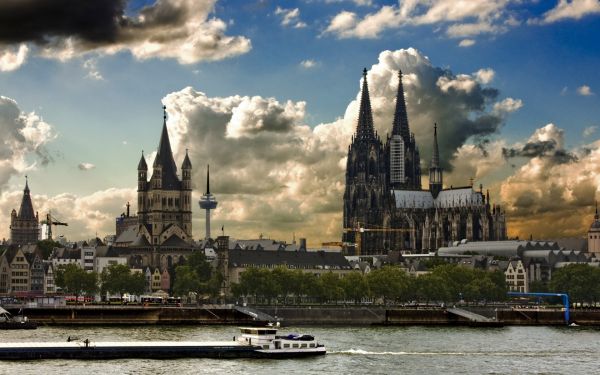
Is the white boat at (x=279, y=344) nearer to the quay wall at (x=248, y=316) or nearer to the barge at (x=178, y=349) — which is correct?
the barge at (x=178, y=349)

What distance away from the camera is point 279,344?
9606 centimetres

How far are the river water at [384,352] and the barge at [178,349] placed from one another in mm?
1726

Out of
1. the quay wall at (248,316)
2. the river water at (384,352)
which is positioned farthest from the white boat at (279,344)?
the quay wall at (248,316)

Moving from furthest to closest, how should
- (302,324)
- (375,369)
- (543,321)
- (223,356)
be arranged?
(543,321), (302,324), (223,356), (375,369)

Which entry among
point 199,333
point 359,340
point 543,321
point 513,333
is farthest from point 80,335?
point 543,321

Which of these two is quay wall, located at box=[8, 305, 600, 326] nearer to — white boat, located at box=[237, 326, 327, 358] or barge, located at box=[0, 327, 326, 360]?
white boat, located at box=[237, 326, 327, 358]

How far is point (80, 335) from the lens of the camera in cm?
11631

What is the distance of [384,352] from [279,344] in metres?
9.41

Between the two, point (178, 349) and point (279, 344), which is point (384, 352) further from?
point (178, 349)

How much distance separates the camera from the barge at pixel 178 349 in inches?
3541

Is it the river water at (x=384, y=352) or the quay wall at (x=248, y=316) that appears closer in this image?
the river water at (x=384, y=352)

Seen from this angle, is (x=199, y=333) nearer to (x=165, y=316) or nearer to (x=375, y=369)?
(x=165, y=316)

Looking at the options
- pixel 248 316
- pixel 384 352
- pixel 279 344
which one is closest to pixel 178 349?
pixel 279 344

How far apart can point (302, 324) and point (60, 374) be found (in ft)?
219
